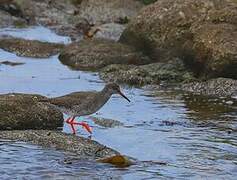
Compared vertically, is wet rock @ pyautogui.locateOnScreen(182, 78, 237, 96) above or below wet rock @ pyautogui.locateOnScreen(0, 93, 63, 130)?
above

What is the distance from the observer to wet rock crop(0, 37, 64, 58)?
2409 centimetres

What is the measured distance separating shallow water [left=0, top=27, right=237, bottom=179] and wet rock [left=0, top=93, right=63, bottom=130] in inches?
23.2

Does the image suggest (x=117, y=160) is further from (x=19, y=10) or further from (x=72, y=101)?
(x=19, y=10)

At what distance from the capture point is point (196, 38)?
20609mm

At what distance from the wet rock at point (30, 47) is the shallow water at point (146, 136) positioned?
2.74 metres

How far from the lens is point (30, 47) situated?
80.2 feet

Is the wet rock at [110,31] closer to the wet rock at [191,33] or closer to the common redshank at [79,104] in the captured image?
the wet rock at [191,33]

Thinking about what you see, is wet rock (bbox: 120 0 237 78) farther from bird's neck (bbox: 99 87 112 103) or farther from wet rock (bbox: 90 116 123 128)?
bird's neck (bbox: 99 87 112 103)

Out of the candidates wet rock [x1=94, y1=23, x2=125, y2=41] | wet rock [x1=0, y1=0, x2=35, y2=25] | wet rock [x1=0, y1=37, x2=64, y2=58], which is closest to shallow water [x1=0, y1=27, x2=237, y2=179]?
wet rock [x1=0, y1=37, x2=64, y2=58]

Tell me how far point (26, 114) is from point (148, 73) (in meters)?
7.27

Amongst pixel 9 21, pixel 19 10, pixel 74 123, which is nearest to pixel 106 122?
pixel 74 123

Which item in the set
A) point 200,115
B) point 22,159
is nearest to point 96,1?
point 200,115

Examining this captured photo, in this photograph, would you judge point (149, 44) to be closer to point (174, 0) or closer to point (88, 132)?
point (174, 0)

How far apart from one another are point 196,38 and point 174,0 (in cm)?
238
